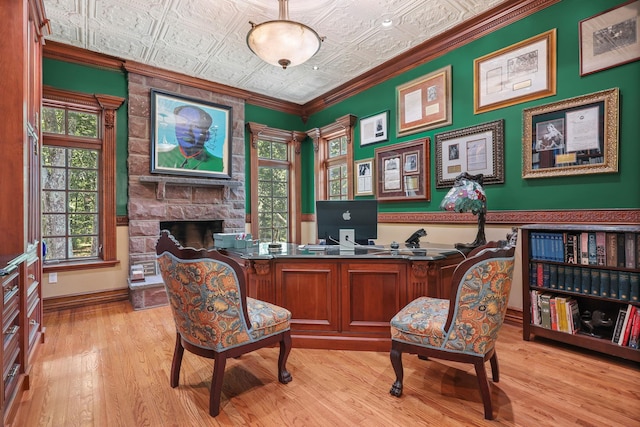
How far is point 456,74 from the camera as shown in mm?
3775

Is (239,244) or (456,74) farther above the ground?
(456,74)

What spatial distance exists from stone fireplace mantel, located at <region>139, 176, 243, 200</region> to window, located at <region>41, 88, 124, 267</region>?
1.71 feet

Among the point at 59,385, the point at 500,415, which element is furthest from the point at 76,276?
the point at 500,415

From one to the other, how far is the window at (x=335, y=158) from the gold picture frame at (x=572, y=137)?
8.67ft

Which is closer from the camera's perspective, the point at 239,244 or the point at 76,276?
the point at 239,244

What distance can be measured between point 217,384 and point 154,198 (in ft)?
11.6

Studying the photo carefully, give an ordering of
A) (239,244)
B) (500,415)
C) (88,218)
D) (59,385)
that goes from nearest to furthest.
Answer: (500,415)
(59,385)
(239,244)
(88,218)

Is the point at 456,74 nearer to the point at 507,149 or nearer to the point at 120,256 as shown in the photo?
the point at 507,149

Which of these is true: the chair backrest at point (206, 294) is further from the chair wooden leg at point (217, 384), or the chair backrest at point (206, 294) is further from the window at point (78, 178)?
the window at point (78, 178)

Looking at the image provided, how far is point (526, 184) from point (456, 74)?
158cm

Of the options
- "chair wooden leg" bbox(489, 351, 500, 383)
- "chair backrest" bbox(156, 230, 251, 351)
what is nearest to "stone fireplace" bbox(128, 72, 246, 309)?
"chair backrest" bbox(156, 230, 251, 351)

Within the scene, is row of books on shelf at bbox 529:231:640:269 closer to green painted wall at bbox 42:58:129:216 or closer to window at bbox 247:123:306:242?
window at bbox 247:123:306:242

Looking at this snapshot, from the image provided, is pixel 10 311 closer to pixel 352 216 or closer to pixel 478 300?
pixel 352 216

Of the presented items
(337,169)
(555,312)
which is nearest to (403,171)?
(337,169)
